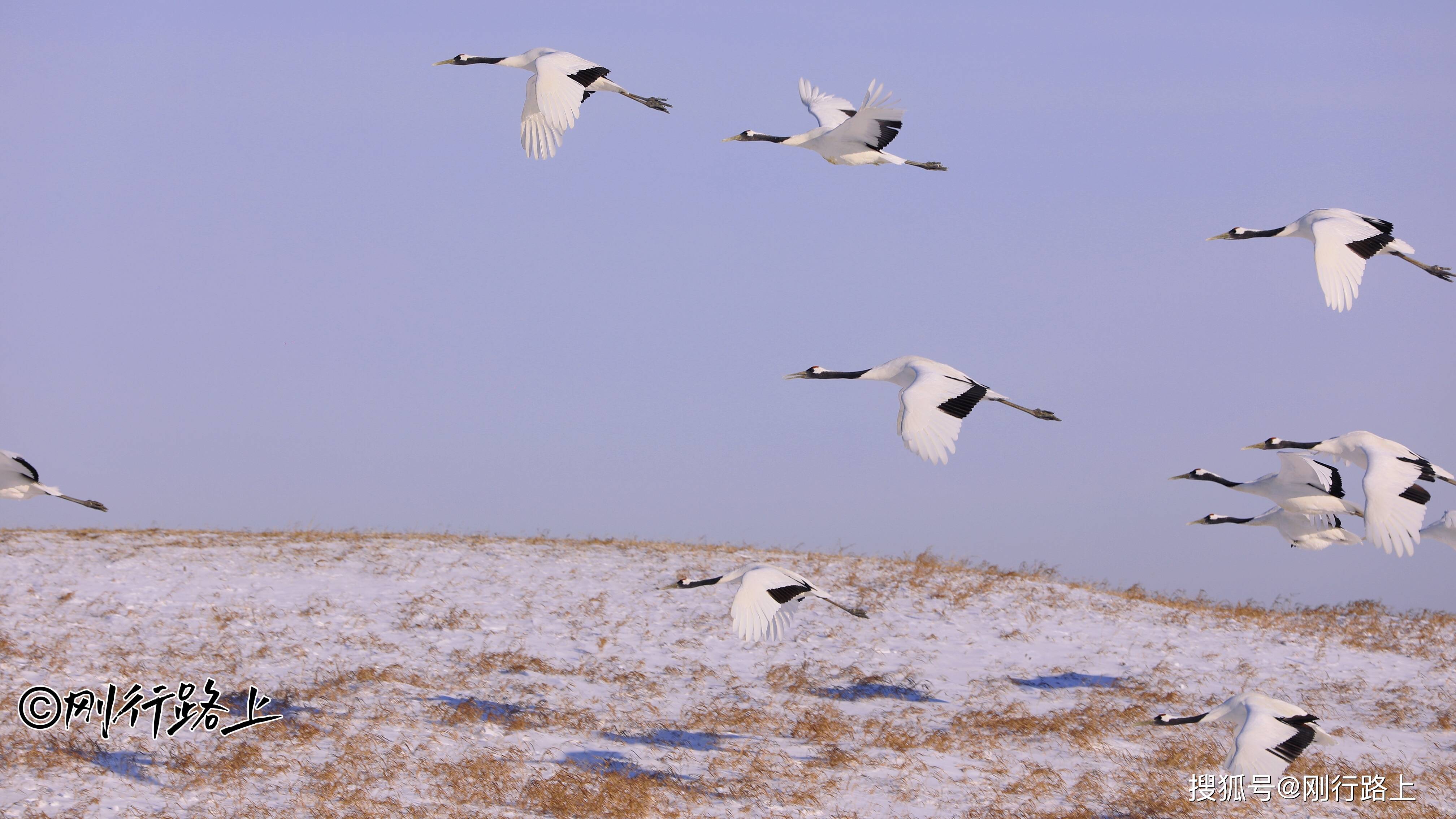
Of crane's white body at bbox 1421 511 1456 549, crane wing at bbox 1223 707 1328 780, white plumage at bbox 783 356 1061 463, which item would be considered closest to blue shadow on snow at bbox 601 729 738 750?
white plumage at bbox 783 356 1061 463

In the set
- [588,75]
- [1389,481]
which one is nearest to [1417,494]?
[1389,481]

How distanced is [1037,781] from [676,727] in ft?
12.5

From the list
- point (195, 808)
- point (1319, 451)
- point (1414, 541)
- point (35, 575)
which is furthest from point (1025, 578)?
point (35, 575)

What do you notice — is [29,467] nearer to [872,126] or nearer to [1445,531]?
[872,126]

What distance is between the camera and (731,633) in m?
16.4

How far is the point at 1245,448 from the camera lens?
13.4m

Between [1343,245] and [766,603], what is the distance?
20.0 feet

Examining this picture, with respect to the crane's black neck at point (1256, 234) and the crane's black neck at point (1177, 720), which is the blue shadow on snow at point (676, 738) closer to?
the crane's black neck at point (1177, 720)

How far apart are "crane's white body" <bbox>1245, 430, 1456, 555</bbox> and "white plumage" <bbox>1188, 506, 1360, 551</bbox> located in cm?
215

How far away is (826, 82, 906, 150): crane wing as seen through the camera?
1142 centimetres

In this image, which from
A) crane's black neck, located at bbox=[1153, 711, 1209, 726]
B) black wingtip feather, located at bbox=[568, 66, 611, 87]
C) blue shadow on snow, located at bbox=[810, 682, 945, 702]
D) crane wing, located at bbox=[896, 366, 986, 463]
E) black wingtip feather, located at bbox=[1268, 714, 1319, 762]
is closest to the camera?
crane wing, located at bbox=[896, 366, 986, 463]

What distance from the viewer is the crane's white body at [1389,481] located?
1002 centimetres

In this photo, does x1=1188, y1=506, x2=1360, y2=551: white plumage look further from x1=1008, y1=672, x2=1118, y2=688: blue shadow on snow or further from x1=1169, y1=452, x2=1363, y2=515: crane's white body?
x1=1008, y1=672, x2=1118, y2=688: blue shadow on snow

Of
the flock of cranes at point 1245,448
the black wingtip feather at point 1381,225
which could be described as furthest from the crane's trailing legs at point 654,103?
the black wingtip feather at point 1381,225
